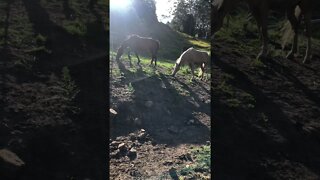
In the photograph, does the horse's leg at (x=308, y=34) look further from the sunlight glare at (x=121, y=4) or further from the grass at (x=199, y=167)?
the sunlight glare at (x=121, y=4)

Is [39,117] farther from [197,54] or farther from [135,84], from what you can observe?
[197,54]

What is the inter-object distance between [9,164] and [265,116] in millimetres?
4679

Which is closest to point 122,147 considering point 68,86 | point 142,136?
point 142,136

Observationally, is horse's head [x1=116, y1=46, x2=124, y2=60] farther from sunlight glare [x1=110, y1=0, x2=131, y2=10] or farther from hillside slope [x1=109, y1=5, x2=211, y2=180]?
sunlight glare [x1=110, y1=0, x2=131, y2=10]

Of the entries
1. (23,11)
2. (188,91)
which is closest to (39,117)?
(188,91)

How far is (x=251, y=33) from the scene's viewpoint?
11.8 metres

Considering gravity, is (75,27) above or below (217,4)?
below

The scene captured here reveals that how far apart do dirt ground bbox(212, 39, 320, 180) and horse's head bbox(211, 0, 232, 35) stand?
803mm

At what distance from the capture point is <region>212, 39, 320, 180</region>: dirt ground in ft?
23.3

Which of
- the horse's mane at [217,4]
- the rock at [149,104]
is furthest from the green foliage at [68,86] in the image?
the horse's mane at [217,4]

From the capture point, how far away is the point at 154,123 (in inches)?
317

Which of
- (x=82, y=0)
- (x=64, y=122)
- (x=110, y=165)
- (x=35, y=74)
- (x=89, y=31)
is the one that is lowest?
(x=110, y=165)

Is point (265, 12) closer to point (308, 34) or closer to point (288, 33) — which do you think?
point (288, 33)

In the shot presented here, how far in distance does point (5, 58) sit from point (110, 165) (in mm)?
3444
